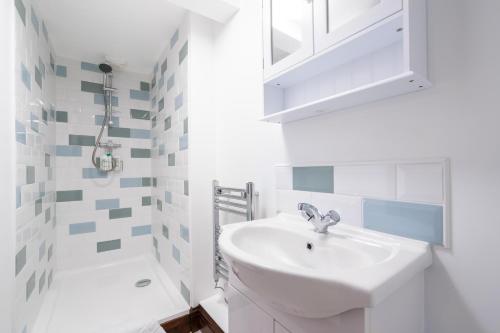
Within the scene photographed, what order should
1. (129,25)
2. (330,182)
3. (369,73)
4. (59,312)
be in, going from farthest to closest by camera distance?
(129,25), (59,312), (330,182), (369,73)

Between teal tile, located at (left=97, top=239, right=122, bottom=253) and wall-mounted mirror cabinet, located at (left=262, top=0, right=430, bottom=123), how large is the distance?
6.75 feet

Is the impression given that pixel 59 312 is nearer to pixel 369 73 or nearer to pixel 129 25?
pixel 129 25

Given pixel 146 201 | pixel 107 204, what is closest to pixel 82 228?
pixel 107 204

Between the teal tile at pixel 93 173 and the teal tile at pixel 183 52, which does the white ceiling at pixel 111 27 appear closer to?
the teal tile at pixel 183 52

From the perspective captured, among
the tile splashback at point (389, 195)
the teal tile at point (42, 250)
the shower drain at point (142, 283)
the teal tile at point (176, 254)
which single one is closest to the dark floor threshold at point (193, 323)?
the teal tile at point (176, 254)

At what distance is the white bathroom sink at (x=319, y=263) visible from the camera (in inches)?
17.8

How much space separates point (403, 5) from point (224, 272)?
54.3 inches

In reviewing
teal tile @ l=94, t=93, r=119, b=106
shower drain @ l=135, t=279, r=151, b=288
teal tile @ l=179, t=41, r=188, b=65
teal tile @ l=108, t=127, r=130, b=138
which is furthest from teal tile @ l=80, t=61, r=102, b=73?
shower drain @ l=135, t=279, r=151, b=288

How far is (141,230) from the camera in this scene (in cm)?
234

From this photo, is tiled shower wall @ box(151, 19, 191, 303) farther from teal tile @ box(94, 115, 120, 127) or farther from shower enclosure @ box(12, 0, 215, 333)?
teal tile @ box(94, 115, 120, 127)

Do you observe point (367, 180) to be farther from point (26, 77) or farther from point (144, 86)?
point (144, 86)

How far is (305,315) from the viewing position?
53cm

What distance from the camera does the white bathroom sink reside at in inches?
17.8

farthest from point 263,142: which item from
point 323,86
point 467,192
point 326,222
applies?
point 467,192
